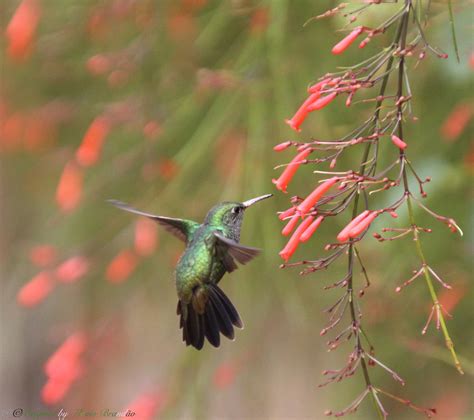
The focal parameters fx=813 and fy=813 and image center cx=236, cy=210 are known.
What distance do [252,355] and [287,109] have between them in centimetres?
74

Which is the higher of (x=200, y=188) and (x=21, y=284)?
(x=200, y=188)

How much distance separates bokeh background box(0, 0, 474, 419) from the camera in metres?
Answer: 1.93

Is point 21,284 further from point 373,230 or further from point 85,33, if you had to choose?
point 373,230

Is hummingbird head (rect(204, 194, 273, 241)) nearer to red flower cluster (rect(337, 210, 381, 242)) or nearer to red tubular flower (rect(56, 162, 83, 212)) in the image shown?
red flower cluster (rect(337, 210, 381, 242))

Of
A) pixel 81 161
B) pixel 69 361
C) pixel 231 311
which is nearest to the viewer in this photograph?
pixel 231 311

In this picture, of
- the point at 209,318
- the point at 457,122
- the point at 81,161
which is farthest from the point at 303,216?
the point at 81,161

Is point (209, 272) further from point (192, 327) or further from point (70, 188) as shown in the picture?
point (70, 188)

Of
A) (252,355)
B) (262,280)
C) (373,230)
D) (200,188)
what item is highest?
(373,230)

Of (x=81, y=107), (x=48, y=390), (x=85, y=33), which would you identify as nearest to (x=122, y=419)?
(x=48, y=390)

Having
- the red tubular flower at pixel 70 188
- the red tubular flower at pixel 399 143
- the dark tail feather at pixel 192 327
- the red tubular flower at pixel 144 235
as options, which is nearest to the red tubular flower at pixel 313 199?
the red tubular flower at pixel 399 143

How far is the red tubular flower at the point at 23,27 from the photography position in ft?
7.56

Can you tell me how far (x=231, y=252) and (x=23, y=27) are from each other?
58.0 inches

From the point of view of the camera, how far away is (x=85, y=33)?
2.56 m

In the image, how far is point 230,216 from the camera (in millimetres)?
1181
